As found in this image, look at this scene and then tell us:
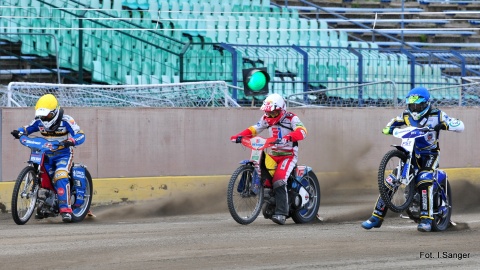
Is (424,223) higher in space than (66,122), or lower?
lower

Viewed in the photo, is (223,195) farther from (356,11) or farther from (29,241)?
(356,11)

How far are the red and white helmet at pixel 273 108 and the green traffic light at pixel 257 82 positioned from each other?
11.2ft

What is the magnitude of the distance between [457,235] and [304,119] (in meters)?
7.31

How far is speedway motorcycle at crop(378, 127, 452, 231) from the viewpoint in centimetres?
1251

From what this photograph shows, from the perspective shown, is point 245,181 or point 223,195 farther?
point 223,195

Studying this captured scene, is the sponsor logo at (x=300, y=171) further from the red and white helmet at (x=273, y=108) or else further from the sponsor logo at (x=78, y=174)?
the sponsor logo at (x=78, y=174)

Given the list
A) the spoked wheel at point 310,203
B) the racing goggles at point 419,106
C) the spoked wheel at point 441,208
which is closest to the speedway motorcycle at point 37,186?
the spoked wheel at point 310,203

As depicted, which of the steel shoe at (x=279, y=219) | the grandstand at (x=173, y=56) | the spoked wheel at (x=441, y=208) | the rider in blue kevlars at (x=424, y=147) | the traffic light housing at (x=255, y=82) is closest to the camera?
the rider in blue kevlars at (x=424, y=147)

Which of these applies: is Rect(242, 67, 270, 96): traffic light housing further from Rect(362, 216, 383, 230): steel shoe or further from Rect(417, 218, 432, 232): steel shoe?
Rect(417, 218, 432, 232): steel shoe

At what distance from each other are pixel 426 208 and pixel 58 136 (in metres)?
5.25

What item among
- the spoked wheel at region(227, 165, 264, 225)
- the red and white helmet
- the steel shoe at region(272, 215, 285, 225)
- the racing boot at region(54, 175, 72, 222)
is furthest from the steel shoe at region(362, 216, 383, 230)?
the racing boot at region(54, 175, 72, 222)

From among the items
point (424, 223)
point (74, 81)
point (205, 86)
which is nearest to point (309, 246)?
point (424, 223)

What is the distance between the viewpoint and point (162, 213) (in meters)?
15.7

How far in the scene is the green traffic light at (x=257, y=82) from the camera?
57.2ft
